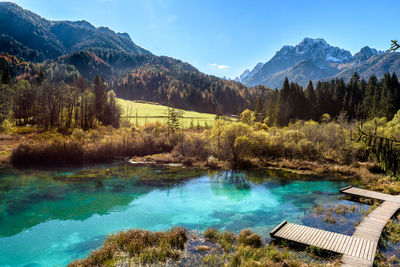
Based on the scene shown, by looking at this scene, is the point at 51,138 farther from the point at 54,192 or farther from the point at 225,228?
the point at 225,228

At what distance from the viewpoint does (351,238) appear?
48.6ft

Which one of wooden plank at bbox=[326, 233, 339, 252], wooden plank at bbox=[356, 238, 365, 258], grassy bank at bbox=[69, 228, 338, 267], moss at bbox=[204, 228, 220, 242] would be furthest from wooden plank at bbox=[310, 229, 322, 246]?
moss at bbox=[204, 228, 220, 242]

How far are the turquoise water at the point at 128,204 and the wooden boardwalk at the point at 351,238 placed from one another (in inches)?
50.5

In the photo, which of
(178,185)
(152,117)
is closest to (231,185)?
(178,185)

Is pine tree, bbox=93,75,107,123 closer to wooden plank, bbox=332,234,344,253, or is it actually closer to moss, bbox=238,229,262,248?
moss, bbox=238,229,262,248

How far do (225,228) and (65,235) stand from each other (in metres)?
10.9

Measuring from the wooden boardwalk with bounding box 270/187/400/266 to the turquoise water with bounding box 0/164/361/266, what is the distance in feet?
4.21

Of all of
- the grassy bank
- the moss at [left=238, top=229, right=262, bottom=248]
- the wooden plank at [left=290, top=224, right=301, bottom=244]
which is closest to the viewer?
the grassy bank

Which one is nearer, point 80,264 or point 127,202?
point 80,264

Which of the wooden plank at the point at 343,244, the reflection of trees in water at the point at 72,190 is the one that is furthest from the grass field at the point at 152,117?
the wooden plank at the point at 343,244

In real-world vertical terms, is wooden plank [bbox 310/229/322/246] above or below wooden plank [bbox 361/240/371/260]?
below

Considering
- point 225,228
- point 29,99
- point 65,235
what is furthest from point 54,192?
point 29,99

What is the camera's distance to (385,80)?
67.0m

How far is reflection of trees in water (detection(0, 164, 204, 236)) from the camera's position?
798 inches
